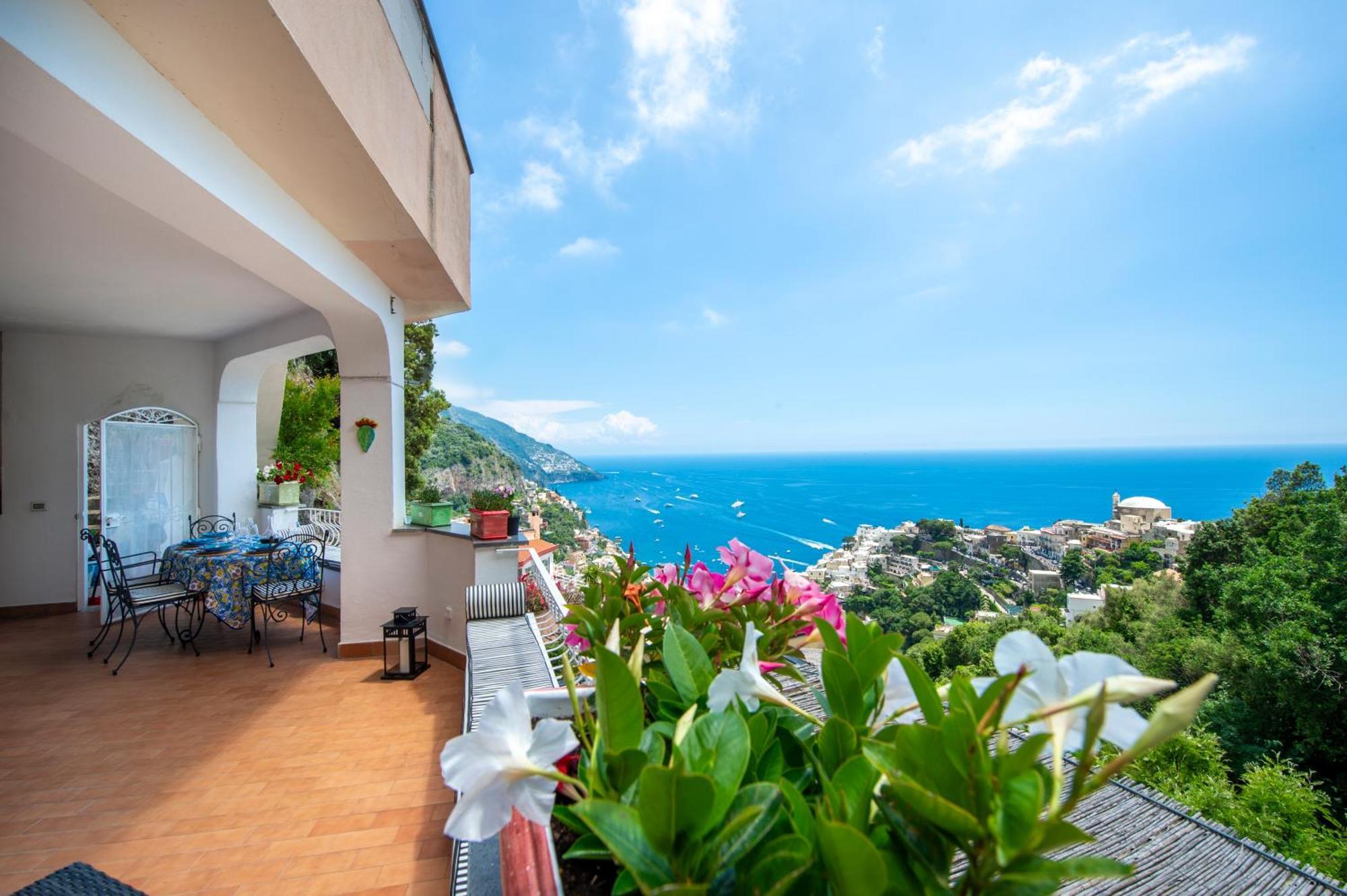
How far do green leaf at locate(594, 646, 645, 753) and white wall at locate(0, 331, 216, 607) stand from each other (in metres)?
7.79

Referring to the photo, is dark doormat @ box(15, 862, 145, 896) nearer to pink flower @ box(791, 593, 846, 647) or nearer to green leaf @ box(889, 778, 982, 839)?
pink flower @ box(791, 593, 846, 647)

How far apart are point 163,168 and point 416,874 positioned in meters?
2.77

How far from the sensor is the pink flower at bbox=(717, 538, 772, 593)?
94 centimetres

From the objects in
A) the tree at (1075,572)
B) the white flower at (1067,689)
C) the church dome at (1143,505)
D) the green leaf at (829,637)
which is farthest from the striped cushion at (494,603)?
the church dome at (1143,505)

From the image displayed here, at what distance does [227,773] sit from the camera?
2.87 metres

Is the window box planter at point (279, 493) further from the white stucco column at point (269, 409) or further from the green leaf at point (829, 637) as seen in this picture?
the green leaf at point (829, 637)

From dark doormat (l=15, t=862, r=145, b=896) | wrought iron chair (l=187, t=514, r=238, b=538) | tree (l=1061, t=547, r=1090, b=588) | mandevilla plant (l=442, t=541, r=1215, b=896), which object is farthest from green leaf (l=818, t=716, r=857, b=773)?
tree (l=1061, t=547, r=1090, b=588)

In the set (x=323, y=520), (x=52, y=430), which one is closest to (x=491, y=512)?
(x=323, y=520)

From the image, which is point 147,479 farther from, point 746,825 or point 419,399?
point 746,825

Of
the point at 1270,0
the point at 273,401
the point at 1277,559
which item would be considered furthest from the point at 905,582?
the point at 1270,0

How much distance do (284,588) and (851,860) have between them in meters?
5.67

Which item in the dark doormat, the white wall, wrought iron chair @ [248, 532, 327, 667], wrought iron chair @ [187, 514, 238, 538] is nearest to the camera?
the dark doormat

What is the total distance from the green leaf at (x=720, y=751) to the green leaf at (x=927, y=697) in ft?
0.48

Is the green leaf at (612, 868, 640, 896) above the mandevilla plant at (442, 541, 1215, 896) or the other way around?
the other way around
